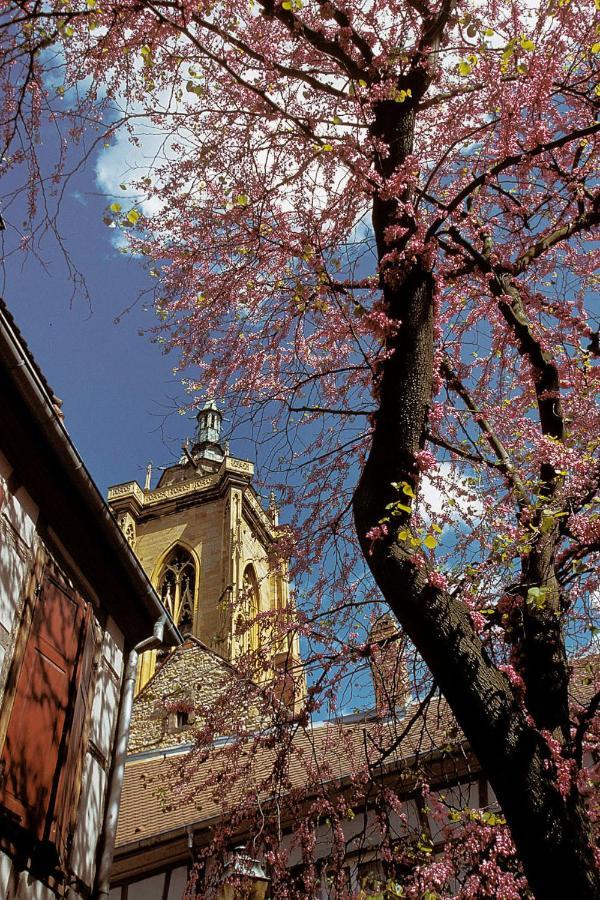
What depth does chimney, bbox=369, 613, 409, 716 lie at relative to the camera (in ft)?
19.7

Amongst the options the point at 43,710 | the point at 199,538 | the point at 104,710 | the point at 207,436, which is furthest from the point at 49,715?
the point at 207,436

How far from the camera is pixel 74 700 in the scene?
6320 millimetres

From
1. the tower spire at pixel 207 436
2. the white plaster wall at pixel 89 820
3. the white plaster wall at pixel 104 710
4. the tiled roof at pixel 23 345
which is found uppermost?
the tower spire at pixel 207 436

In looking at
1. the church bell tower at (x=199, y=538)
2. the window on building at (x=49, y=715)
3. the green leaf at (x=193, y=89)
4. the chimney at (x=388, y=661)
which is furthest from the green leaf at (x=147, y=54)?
the church bell tower at (x=199, y=538)

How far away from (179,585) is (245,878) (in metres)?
30.6

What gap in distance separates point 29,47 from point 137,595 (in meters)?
4.69

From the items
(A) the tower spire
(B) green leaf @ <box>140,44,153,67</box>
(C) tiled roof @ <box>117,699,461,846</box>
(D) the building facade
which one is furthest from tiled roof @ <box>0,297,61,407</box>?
(A) the tower spire

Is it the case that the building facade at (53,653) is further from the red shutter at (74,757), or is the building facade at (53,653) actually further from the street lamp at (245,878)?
the street lamp at (245,878)

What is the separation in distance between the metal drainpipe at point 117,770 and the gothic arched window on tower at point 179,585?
26.6 m

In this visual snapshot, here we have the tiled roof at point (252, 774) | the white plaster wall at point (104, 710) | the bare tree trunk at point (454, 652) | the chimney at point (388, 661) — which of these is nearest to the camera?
the bare tree trunk at point (454, 652)

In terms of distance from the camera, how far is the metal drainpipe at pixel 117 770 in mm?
6566

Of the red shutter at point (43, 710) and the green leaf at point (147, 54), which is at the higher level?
the green leaf at point (147, 54)

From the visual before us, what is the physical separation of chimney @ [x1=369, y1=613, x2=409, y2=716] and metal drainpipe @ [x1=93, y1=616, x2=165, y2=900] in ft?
7.37

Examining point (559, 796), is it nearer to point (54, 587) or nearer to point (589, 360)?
point (589, 360)
